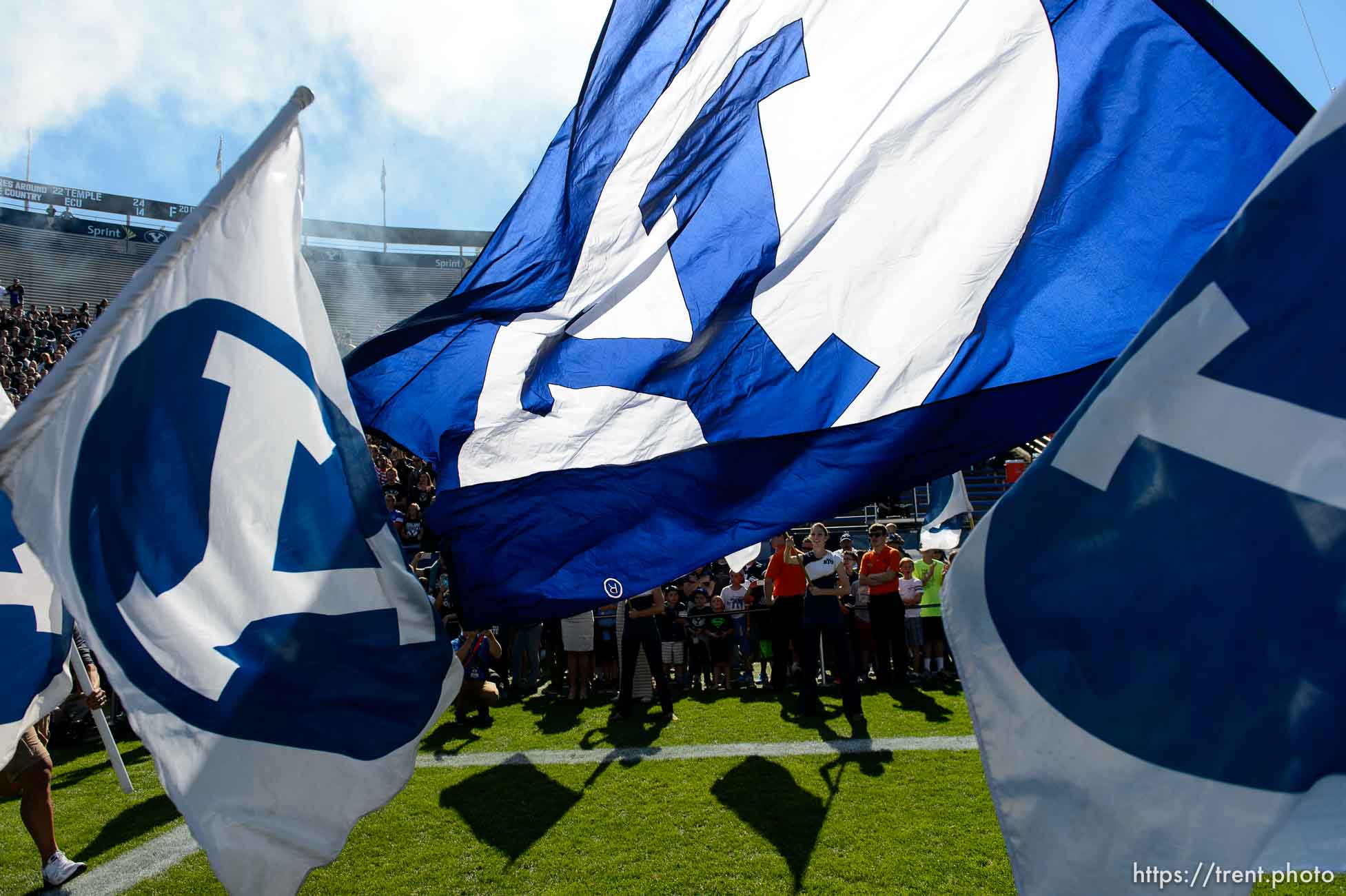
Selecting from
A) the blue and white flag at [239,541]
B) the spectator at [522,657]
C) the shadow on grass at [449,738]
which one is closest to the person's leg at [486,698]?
the shadow on grass at [449,738]

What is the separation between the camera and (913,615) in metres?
11.6

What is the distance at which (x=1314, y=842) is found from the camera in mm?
1669

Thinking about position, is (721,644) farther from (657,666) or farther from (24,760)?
(24,760)

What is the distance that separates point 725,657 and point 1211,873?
10.0m

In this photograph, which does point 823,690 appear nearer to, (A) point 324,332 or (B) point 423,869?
(B) point 423,869

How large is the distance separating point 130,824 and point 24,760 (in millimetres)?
1667

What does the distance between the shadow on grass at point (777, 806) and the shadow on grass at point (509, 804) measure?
4.13 ft

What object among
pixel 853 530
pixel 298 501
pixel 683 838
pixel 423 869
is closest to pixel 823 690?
pixel 683 838

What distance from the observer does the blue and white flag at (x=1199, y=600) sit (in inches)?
66.6

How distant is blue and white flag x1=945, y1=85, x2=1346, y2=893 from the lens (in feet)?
5.55

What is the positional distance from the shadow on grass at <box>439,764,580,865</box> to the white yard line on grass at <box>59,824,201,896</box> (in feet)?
6.00

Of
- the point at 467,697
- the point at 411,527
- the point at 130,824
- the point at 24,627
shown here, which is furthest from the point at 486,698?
the point at 24,627

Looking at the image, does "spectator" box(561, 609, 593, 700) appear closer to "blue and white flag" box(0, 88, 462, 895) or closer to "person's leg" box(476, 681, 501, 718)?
"person's leg" box(476, 681, 501, 718)

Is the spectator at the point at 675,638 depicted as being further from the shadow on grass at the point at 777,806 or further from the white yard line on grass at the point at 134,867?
the white yard line on grass at the point at 134,867
